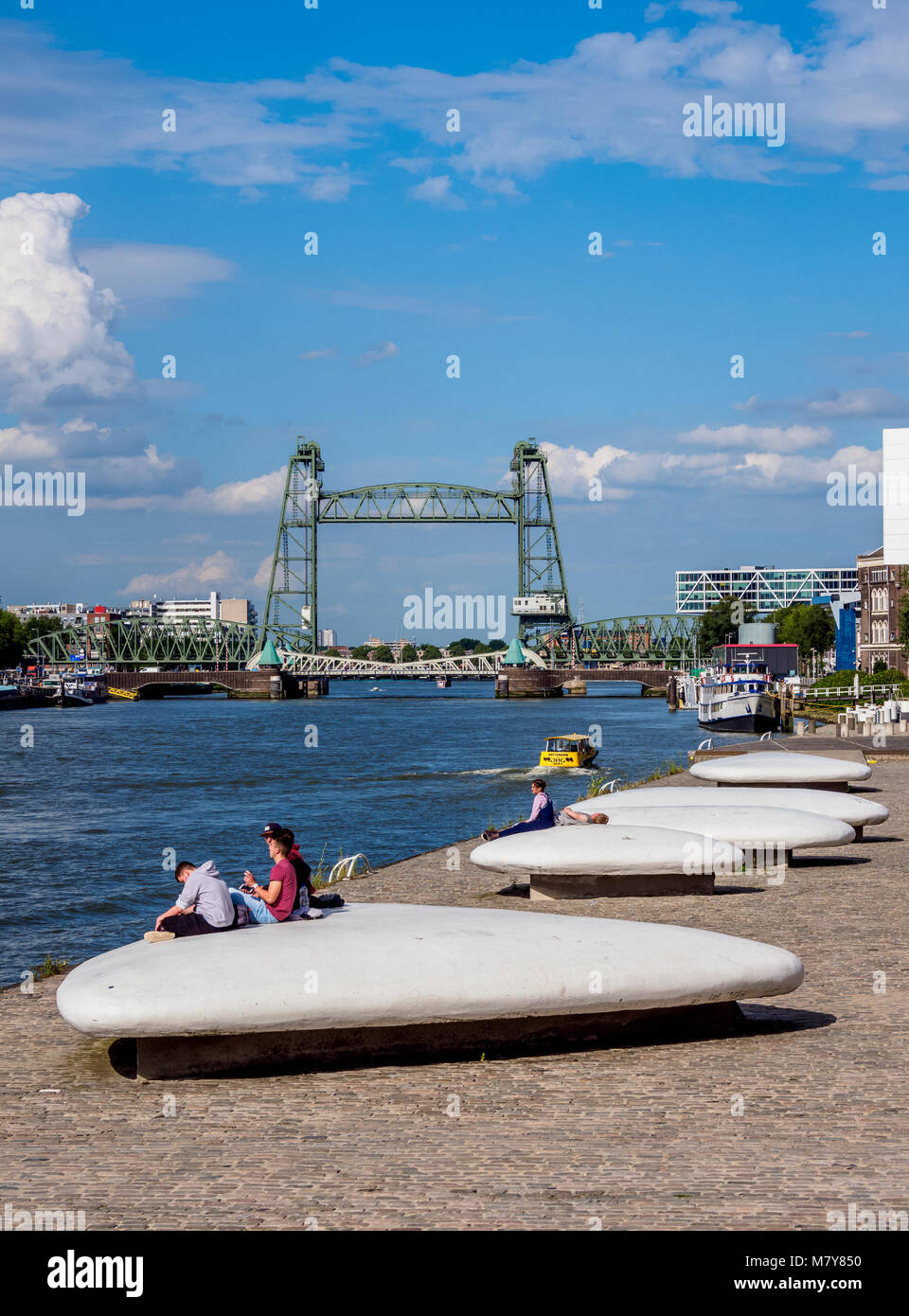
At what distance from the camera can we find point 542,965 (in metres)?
8.79

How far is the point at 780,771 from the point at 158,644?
163 meters

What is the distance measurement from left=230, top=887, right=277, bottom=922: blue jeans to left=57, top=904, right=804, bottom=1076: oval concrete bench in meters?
0.95

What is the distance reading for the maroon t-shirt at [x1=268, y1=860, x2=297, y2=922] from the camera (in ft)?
33.9

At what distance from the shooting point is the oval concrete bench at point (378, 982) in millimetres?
8156

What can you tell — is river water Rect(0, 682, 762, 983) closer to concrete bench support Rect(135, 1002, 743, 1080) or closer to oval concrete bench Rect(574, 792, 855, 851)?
oval concrete bench Rect(574, 792, 855, 851)

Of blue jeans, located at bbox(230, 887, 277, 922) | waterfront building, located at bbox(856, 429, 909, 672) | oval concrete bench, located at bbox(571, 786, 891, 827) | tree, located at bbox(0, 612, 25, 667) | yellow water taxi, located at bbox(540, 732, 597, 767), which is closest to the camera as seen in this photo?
blue jeans, located at bbox(230, 887, 277, 922)

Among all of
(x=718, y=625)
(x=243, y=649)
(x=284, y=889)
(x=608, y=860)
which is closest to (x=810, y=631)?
(x=718, y=625)

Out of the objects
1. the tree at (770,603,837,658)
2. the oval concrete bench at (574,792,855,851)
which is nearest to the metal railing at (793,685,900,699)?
the tree at (770,603,837,658)

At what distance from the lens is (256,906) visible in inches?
420

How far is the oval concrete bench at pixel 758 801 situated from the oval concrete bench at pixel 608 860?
2587 mm

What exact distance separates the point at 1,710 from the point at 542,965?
125 meters

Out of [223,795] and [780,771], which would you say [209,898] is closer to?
[780,771]

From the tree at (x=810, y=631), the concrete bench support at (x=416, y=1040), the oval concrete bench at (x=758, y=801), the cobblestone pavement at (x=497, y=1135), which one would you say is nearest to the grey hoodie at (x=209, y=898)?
the cobblestone pavement at (x=497, y=1135)
